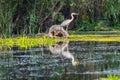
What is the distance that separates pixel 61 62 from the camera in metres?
15.9

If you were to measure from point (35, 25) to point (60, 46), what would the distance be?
22.6 feet

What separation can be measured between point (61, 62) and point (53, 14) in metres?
13.0

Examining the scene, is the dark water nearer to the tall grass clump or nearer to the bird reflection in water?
the bird reflection in water

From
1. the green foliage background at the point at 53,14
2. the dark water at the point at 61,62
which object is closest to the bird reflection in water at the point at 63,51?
the dark water at the point at 61,62

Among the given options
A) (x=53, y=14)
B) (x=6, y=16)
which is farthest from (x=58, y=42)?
(x=53, y=14)

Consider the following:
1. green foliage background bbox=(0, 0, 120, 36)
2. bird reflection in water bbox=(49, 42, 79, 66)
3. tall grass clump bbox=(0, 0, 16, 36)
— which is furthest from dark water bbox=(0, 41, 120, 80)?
green foliage background bbox=(0, 0, 120, 36)

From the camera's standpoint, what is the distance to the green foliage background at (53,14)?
2695 centimetres

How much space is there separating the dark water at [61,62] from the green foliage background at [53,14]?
610 cm

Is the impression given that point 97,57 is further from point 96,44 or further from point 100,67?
point 96,44

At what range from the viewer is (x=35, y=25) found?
2777cm

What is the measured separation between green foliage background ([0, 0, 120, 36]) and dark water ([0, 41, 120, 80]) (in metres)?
6.10

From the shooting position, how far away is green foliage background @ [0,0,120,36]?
88.4 ft

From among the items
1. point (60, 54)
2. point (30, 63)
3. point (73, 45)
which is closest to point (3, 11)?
point (73, 45)

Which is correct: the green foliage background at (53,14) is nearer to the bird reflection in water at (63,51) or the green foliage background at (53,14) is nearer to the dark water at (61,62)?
the bird reflection in water at (63,51)
